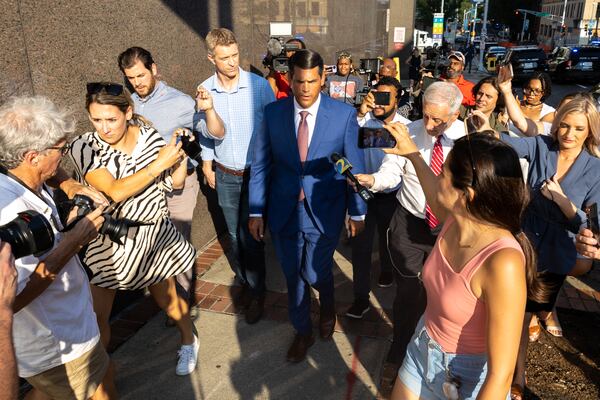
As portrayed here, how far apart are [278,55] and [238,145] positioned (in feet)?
8.72

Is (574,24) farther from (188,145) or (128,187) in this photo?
(128,187)

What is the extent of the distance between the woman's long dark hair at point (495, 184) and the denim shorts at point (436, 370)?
0.43m

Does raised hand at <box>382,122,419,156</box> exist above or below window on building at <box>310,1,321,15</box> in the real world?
below

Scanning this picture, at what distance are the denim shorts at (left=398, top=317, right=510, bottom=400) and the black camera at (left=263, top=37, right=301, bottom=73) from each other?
4.16 meters

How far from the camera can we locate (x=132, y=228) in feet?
8.87

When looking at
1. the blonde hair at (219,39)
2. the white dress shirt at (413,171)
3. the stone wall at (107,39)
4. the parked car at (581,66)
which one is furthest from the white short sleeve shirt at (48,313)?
the parked car at (581,66)

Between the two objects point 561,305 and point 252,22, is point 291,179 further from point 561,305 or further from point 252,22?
point 252,22

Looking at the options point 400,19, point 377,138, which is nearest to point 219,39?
point 377,138

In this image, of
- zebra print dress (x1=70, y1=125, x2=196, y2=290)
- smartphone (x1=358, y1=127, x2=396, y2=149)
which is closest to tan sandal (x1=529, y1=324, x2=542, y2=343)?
smartphone (x1=358, y1=127, x2=396, y2=149)

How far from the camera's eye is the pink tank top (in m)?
1.70

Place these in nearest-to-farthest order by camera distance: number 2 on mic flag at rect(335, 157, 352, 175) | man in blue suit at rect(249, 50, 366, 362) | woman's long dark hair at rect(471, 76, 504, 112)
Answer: number 2 on mic flag at rect(335, 157, 352, 175), man in blue suit at rect(249, 50, 366, 362), woman's long dark hair at rect(471, 76, 504, 112)

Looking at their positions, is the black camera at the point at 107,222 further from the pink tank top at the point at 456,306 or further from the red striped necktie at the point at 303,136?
the pink tank top at the point at 456,306

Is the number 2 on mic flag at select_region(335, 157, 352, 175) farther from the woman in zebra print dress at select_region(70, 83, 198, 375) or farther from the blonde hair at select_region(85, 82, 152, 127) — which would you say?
the blonde hair at select_region(85, 82, 152, 127)

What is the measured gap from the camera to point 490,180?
1.68m
